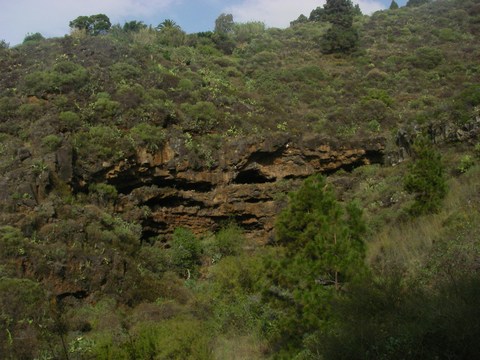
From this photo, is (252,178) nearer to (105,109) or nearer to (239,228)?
(239,228)

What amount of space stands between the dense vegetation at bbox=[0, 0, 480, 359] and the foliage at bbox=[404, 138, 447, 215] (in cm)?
4

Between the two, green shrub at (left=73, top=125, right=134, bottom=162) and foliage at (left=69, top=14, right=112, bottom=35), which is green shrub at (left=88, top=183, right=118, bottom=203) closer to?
green shrub at (left=73, top=125, right=134, bottom=162)

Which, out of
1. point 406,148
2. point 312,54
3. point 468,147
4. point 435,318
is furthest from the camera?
point 312,54

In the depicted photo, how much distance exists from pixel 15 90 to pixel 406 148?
21938 millimetres

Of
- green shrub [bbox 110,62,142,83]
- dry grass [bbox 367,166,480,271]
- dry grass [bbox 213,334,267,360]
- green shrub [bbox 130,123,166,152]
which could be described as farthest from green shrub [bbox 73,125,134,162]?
dry grass [bbox 367,166,480,271]

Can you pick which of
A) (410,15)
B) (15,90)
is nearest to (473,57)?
(410,15)

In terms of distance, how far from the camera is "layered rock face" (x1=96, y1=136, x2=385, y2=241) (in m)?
23.3

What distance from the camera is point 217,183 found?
24.7 m

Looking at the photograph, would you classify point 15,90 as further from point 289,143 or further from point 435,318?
point 435,318

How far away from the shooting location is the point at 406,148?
25.1 metres

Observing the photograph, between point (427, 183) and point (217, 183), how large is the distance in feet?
40.8

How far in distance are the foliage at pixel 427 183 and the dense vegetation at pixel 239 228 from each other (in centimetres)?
4

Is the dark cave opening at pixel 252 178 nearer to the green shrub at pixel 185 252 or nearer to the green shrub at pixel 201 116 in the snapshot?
the green shrub at pixel 201 116

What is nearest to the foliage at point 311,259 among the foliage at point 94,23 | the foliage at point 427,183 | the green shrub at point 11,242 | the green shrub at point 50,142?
the foliage at point 427,183
